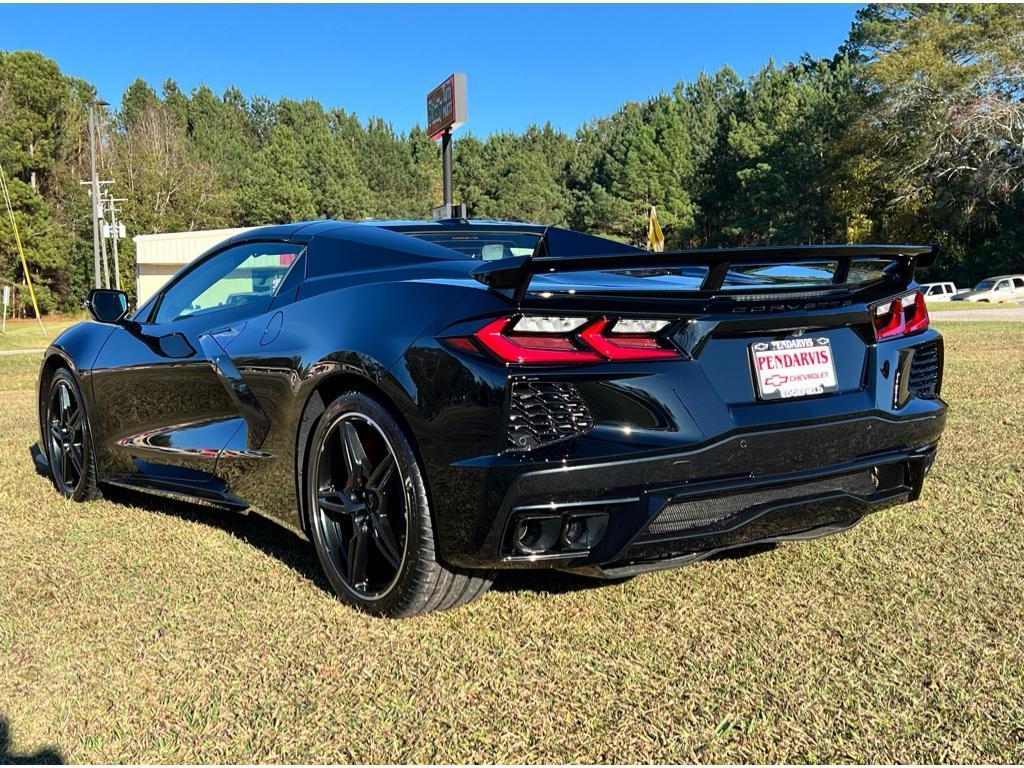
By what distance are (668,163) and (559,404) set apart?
222 feet

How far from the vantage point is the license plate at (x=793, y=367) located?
102 inches

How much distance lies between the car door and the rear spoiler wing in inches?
51.3

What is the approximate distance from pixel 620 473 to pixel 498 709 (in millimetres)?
673

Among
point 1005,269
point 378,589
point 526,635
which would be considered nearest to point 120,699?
point 378,589

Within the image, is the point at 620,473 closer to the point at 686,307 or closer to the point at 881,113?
the point at 686,307

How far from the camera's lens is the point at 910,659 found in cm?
248

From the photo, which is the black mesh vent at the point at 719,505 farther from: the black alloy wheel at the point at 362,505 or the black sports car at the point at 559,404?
the black alloy wheel at the point at 362,505

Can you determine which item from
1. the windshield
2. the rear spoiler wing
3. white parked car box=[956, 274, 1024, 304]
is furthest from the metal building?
the rear spoiler wing

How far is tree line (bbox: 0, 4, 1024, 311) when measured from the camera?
43250mm

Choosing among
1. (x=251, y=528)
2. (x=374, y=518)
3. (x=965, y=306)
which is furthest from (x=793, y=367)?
(x=965, y=306)

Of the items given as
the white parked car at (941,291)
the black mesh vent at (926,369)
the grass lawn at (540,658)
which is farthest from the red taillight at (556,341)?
the white parked car at (941,291)

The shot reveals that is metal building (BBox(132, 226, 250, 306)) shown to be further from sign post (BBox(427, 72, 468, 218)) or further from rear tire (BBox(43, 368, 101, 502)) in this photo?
rear tire (BBox(43, 368, 101, 502))

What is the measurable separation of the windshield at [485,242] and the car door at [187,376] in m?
0.58

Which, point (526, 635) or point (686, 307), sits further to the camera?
point (526, 635)
